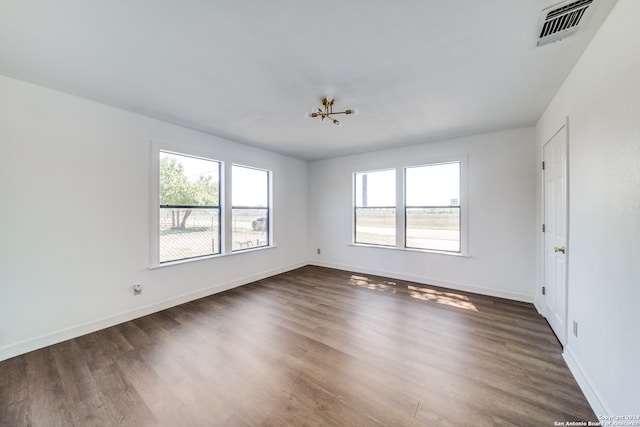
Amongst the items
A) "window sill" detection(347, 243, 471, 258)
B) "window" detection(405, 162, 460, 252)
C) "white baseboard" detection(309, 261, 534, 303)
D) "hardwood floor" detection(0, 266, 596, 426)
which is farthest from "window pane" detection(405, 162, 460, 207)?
"hardwood floor" detection(0, 266, 596, 426)

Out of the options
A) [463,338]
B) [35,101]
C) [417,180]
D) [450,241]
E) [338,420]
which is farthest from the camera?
[417,180]

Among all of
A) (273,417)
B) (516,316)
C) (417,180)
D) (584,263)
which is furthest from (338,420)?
(417,180)

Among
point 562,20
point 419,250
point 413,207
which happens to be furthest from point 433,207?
point 562,20

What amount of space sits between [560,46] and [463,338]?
2762 mm

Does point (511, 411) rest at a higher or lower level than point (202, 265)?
lower

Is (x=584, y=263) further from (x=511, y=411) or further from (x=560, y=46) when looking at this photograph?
(x=560, y=46)

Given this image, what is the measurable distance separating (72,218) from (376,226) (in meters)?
4.69

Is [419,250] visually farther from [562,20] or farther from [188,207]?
[188,207]

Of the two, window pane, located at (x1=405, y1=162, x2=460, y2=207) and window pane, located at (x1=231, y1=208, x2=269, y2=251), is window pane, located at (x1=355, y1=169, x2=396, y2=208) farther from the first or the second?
window pane, located at (x1=231, y1=208, x2=269, y2=251)

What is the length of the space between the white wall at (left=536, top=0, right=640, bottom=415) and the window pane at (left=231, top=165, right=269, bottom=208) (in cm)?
441

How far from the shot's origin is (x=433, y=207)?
4.30 meters

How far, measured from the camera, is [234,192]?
14.0ft

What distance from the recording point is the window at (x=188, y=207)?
3.34m

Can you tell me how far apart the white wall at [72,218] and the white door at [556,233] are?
4625 mm
